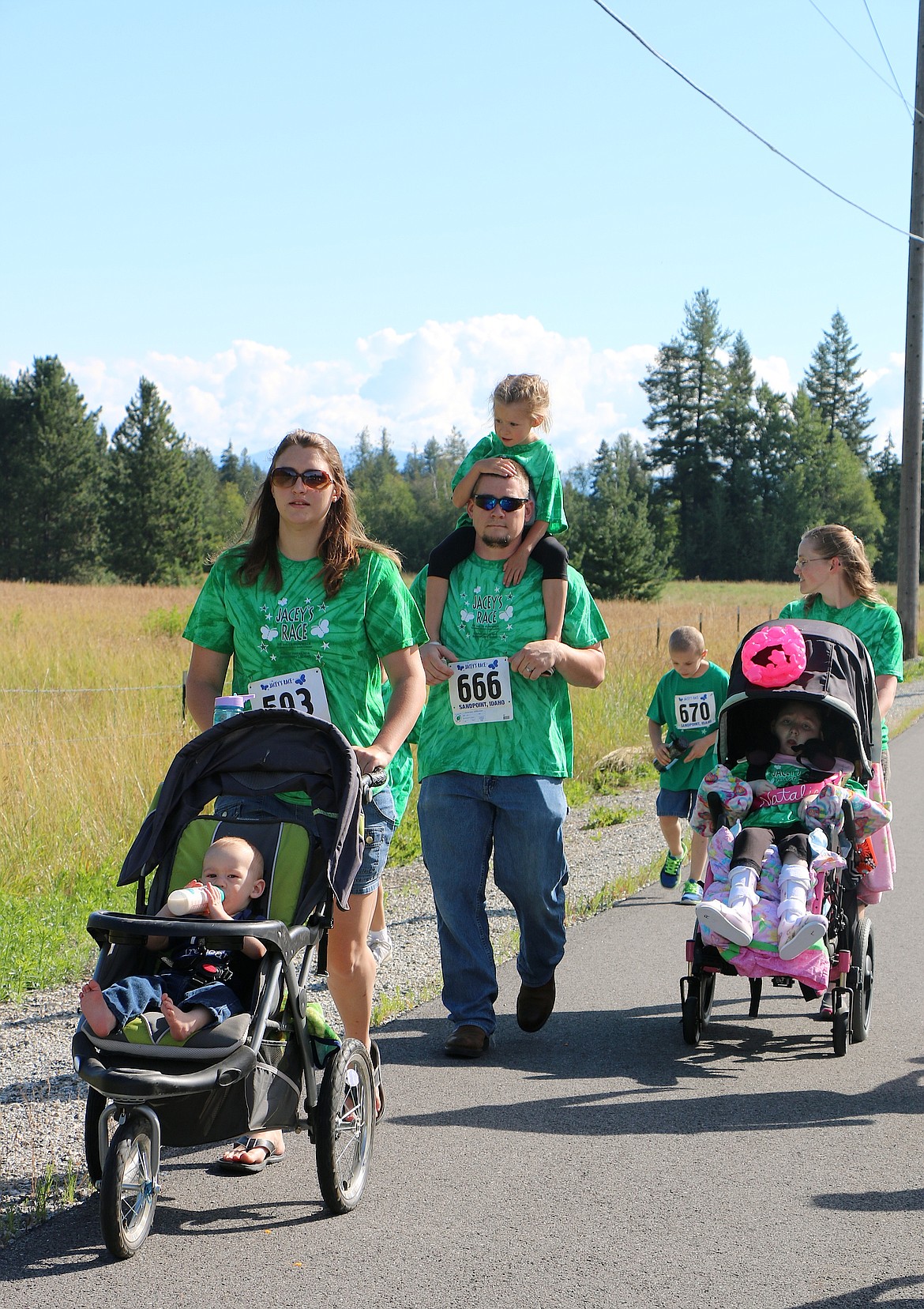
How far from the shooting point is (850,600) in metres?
6.29

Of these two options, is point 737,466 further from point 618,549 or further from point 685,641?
point 685,641

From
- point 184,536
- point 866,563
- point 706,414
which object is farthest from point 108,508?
point 866,563

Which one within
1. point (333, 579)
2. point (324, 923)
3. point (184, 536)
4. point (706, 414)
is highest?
point (706, 414)

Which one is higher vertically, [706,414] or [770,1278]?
[706,414]

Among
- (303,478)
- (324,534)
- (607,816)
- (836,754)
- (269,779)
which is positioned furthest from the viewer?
(607,816)

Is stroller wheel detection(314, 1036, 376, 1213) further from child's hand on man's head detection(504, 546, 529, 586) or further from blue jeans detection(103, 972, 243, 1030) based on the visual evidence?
child's hand on man's head detection(504, 546, 529, 586)

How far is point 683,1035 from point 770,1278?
2.05 meters

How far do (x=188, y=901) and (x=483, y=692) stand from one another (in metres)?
2.05

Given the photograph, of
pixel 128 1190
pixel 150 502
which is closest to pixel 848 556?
pixel 128 1190

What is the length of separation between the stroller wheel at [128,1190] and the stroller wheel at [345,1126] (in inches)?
18.2

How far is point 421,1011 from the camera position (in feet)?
18.7

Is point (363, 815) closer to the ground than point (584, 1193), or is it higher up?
higher up

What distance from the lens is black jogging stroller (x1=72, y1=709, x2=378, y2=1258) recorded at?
3.13m

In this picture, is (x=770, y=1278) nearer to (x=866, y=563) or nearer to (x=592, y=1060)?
(x=592, y=1060)
